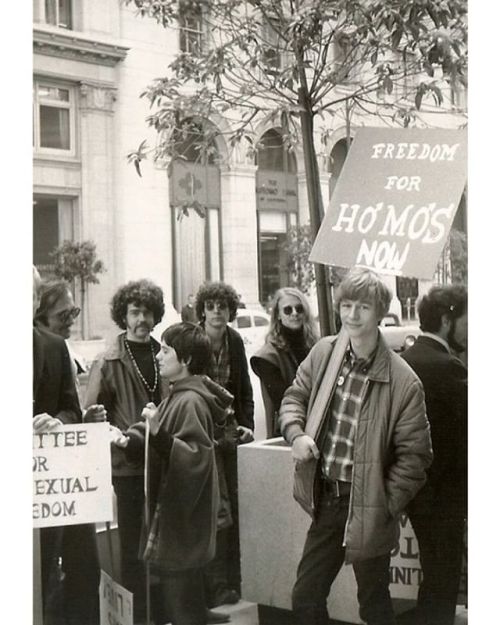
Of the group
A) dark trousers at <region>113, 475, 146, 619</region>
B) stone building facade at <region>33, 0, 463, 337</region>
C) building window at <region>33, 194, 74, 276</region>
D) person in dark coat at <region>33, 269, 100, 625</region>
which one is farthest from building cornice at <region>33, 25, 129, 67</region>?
dark trousers at <region>113, 475, 146, 619</region>

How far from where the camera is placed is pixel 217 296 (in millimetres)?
3920

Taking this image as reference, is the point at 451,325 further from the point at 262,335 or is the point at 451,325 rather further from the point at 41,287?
the point at 41,287

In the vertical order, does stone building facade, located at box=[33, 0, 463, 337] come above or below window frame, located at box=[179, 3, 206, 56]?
below

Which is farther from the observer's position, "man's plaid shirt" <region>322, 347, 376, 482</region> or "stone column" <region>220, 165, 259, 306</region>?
"stone column" <region>220, 165, 259, 306</region>

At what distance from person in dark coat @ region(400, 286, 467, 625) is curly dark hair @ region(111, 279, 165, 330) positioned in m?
0.97

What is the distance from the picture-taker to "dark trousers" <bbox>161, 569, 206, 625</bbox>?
384 cm

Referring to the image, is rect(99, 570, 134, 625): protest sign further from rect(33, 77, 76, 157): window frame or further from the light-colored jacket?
rect(33, 77, 76, 157): window frame

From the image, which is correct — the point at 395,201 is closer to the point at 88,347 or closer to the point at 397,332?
the point at 397,332

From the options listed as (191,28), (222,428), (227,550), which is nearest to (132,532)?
(227,550)

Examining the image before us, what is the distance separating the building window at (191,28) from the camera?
12.7ft

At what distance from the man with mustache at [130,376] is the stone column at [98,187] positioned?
0.21 ft

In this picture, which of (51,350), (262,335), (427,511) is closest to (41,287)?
(51,350)

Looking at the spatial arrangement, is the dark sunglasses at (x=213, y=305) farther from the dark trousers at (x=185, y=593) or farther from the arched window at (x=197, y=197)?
the dark trousers at (x=185, y=593)
